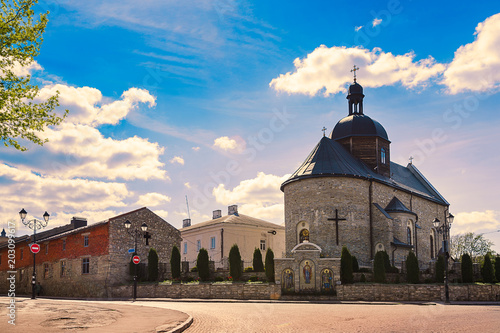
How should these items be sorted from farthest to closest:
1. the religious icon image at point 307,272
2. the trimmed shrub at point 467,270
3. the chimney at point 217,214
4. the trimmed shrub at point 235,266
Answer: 1. the chimney at point 217,214
2. the trimmed shrub at point 235,266
3. the trimmed shrub at point 467,270
4. the religious icon image at point 307,272

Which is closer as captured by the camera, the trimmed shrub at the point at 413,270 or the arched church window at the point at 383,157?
the trimmed shrub at the point at 413,270

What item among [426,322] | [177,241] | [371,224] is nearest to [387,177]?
[371,224]

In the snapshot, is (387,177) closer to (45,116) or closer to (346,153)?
(346,153)

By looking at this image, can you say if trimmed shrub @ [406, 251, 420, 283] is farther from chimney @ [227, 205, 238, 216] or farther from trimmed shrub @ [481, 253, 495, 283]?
chimney @ [227, 205, 238, 216]

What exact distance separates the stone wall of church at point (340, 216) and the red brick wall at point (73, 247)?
14.0 metres

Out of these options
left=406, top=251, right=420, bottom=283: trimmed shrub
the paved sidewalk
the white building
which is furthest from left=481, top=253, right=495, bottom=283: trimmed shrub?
the white building

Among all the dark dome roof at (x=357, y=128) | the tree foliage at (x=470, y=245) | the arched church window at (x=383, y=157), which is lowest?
the tree foliage at (x=470, y=245)

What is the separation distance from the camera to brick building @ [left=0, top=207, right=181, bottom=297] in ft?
112

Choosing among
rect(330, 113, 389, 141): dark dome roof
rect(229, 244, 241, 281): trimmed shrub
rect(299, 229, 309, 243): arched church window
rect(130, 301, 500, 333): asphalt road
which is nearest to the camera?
rect(130, 301, 500, 333): asphalt road

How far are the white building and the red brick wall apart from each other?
12539 mm

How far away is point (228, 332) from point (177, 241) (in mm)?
29081

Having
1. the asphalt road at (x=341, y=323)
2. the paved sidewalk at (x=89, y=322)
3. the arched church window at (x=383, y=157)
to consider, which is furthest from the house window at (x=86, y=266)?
the arched church window at (x=383, y=157)

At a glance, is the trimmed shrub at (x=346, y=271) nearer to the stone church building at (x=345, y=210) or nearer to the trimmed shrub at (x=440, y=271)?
the stone church building at (x=345, y=210)

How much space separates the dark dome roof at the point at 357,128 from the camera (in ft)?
131
